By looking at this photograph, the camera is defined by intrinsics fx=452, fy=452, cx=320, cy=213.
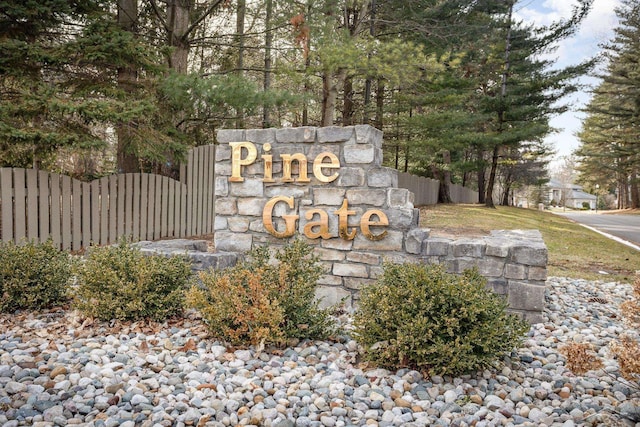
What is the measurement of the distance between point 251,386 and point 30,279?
2569 mm

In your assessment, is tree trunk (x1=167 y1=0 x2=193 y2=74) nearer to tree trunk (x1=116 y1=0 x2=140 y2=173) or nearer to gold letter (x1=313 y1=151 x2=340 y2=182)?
tree trunk (x1=116 y1=0 x2=140 y2=173)

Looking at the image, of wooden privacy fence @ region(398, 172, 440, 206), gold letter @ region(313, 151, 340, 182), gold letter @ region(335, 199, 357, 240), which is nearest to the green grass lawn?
gold letter @ region(335, 199, 357, 240)

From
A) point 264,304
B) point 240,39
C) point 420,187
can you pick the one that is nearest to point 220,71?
point 240,39

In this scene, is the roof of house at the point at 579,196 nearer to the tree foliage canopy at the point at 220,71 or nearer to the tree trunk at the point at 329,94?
the tree foliage canopy at the point at 220,71

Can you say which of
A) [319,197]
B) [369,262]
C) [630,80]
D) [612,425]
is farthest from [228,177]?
[630,80]

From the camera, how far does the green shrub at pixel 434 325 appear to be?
9.76 ft

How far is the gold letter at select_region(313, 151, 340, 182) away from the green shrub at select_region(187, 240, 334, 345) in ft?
3.77

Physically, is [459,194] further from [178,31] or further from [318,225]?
[318,225]

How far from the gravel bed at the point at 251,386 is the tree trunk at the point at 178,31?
695 cm

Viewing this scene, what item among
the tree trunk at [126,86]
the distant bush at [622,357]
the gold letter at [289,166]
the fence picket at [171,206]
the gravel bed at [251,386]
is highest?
the tree trunk at [126,86]

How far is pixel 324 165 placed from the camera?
4.76m

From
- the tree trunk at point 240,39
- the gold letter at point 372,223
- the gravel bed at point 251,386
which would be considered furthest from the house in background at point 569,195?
the gravel bed at point 251,386

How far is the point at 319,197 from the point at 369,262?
868mm

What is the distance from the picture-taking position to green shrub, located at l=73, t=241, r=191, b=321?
12.3ft
